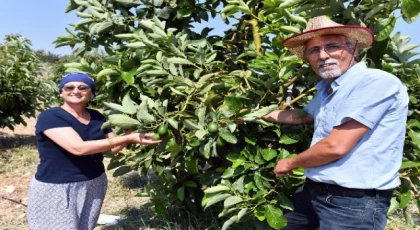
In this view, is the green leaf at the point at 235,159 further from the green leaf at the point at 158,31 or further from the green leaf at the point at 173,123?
the green leaf at the point at 158,31

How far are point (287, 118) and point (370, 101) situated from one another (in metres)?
0.59

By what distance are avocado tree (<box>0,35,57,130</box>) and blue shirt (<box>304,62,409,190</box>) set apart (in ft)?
18.3

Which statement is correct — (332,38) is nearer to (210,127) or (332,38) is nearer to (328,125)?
(328,125)

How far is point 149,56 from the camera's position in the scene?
255 cm

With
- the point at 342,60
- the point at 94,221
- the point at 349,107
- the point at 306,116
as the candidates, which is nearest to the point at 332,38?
the point at 342,60

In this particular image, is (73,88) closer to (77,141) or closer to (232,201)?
(77,141)

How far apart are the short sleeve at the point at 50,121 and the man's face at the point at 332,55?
134 centimetres

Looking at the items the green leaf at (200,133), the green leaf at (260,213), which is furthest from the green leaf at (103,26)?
the green leaf at (260,213)

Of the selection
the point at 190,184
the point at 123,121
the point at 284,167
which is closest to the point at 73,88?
the point at 123,121

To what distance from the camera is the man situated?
5.29ft

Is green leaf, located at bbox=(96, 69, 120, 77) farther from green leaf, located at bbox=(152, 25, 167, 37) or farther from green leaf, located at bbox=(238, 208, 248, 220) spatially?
green leaf, located at bbox=(238, 208, 248, 220)

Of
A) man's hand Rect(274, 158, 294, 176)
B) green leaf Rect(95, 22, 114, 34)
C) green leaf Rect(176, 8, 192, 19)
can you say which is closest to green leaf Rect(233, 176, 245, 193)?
man's hand Rect(274, 158, 294, 176)

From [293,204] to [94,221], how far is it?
120cm

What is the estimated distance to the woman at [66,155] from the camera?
2.31 metres
